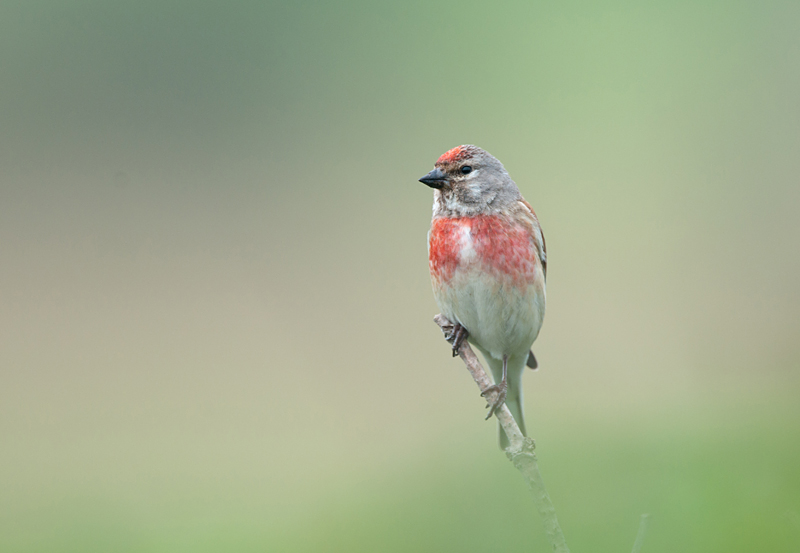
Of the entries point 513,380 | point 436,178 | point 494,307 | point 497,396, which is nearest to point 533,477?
point 497,396

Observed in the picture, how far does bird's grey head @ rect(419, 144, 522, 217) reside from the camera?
2785mm

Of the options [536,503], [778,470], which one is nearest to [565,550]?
[536,503]

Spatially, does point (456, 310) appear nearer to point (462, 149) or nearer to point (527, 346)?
point (527, 346)

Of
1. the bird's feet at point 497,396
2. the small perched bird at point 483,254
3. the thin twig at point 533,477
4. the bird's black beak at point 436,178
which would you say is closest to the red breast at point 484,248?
the small perched bird at point 483,254

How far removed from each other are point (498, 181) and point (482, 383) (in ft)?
3.38

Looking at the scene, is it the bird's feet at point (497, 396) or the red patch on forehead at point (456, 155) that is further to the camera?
the red patch on forehead at point (456, 155)

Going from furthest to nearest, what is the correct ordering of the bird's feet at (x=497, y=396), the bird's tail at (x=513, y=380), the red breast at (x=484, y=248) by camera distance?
the bird's tail at (x=513, y=380) < the red breast at (x=484, y=248) < the bird's feet at (x=497, y=396)

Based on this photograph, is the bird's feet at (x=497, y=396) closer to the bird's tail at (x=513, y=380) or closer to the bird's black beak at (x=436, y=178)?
the bird's tail at (x=513, y=380)

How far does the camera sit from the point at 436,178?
277 cm

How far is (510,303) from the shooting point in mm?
2789

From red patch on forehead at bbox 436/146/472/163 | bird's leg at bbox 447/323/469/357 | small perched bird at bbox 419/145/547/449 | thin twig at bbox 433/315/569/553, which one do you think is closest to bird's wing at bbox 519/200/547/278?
small perched bird at bbox 419/145/547/449

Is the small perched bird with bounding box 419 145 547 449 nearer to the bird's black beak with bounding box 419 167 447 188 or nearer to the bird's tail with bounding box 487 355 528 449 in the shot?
the bird's black beak with bounding box 419 167 447 188

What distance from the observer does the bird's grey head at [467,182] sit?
9.14 feet

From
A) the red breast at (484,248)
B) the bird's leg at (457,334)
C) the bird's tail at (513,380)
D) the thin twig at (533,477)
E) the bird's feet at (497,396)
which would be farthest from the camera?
the bird's tail at (513,380)
